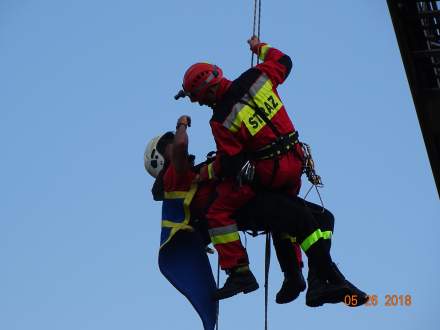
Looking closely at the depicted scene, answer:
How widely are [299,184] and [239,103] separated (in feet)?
3.23

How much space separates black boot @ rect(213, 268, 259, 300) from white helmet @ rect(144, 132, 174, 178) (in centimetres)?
125

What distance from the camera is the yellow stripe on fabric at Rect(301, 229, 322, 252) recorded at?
15922 millimetres

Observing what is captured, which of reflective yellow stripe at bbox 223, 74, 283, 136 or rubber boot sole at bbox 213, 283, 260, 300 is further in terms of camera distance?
rubber boot sole at bbox 213, 283, 260, 300

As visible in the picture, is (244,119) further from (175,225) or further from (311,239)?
(175,225)

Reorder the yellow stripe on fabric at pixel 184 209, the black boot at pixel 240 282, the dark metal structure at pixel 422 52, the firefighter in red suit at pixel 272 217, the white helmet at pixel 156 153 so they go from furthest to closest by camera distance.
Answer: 1. the dark metal structure at pixel 422 52
2. the white helmet at pixel 156 153
3. the yellow stripe on fabric at pixel 184 209
4. the black boot at pixel 240 282
5. the firefighter in red suit at pixel 272 217

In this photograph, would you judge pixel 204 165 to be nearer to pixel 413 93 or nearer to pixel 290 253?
pixel 290 253

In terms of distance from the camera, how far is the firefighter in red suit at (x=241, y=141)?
51.7 feet

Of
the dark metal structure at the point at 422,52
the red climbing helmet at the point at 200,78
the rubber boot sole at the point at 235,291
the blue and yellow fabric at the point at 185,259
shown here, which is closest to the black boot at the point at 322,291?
the rubber boot sole at the point at 235,291

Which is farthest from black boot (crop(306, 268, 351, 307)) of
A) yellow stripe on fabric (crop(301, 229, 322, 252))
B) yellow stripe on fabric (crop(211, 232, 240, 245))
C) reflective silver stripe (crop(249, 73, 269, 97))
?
reflective silver stripe (crop(249, 73, 269, 97))

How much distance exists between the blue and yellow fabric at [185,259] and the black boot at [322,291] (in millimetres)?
1032

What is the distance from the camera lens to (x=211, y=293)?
655 inches

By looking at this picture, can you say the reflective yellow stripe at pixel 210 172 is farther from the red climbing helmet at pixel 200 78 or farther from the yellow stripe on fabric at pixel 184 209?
the red climbing helmet at pixel 200 78

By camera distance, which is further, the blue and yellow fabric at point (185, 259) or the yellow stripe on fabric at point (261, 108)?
the blue and yellow fabric at point (185, 259)

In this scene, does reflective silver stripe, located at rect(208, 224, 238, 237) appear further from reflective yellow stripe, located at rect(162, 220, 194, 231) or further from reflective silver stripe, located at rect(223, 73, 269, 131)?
reflective silver stripe, located at rect(223, 73, 269, 131)
